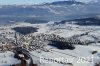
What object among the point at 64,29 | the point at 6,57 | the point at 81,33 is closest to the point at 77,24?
the point at 64,29

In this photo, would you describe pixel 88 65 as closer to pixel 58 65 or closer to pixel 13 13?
pixel 58 65

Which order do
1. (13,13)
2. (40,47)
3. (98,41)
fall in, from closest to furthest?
(40,47)
(98,41)
(13,13)

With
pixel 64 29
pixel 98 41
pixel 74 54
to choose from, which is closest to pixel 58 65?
pixel 74 54

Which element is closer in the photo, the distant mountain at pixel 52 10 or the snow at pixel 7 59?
the snow at pixel 7 59

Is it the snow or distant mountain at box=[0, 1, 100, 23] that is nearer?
the snow

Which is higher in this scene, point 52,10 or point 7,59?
point 7,59

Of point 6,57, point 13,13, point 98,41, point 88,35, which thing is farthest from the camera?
point 13,13

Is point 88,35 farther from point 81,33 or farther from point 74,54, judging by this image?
point 74,54

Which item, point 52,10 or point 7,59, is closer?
point 7,59

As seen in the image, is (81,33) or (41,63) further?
(81,33)
